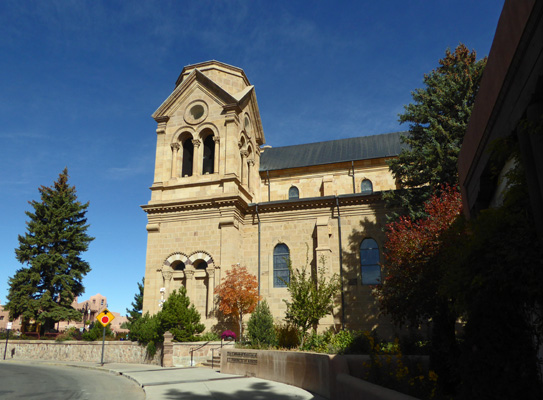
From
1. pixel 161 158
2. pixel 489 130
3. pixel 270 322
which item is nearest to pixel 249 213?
pixel 161 158

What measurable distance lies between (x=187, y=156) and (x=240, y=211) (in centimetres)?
748

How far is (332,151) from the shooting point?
37.6m

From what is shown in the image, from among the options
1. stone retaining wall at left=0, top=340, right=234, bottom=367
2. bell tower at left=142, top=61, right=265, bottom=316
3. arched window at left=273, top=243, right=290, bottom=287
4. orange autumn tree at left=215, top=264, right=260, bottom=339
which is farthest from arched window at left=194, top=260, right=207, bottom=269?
stone retaining wall at left=0, top=340, right=234, bottom=367

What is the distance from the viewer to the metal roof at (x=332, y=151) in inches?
1396

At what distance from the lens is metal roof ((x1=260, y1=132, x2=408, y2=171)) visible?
35.5 m

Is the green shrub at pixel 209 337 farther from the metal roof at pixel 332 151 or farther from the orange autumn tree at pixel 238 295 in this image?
the metal roof at pixel 332 151

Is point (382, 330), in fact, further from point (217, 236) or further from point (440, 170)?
point (217, 236)

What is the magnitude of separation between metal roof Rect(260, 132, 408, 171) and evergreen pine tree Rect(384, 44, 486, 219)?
912cm

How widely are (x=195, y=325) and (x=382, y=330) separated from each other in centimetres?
1172

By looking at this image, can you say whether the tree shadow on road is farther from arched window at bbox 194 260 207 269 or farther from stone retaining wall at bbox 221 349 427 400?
arched window at bbox 194 260 207 269

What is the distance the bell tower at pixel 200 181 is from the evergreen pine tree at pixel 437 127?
37.4 feet

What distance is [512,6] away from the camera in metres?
6.35

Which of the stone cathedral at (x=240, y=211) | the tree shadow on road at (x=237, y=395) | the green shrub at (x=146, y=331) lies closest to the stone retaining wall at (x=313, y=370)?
the tree shadow on road at (x=237, y=395)

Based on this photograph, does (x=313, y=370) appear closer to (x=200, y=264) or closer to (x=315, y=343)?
(x=315, y=343)
